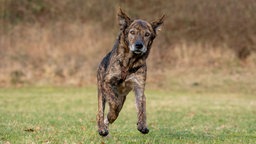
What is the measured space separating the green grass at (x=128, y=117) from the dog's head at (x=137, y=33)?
1.35 meters

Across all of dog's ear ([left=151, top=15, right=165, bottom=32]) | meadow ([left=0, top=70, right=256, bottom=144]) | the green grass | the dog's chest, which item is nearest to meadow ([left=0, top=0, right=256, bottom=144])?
meadow ([left=0, top=70, right=256, bottom=144])

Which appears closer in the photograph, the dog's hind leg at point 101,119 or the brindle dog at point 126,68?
the dog's hind leg at point 101,119

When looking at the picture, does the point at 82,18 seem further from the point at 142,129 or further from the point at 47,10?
the point at 142,129

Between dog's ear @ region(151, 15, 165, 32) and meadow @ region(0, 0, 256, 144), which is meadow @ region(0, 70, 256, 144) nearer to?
meadow @ region(0, 0, 256, 144)

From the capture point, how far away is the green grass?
8.92m

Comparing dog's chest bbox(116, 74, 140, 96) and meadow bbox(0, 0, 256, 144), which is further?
meadow bbox(0, 0, 256, 144)

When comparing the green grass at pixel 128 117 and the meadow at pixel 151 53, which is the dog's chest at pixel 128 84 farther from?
the meadow at pixel 151 53

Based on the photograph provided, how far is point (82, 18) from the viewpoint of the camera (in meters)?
33.0

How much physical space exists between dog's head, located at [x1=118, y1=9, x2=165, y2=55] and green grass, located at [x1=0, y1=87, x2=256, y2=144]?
135 cm

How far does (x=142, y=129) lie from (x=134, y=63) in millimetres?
1049

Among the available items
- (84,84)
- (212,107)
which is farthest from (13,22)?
(212,107)

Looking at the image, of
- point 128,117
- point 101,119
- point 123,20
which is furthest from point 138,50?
point 128,117

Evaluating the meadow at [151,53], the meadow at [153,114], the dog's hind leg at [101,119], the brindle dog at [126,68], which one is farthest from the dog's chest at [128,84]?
the meadow at [151,53]

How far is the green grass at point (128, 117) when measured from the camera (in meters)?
8.92
